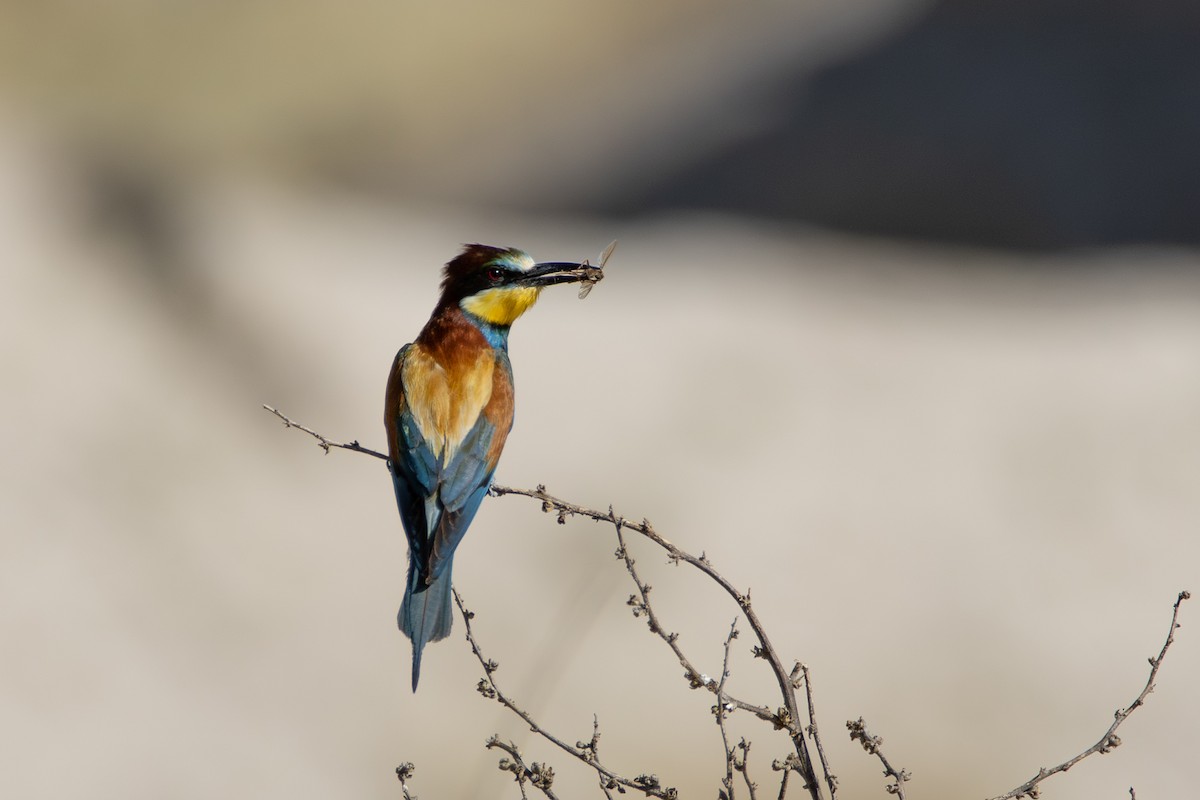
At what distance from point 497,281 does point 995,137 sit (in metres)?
6.32

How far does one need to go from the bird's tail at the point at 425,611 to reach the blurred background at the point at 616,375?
2.36 m

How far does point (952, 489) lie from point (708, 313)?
1.83 meters

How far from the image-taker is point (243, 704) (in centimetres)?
554

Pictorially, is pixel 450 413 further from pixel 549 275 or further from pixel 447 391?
pixel 549 275

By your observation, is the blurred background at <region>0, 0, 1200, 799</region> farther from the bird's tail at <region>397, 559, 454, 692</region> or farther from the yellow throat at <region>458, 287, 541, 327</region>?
the bird's tail at <region>397, 559, 454, 692</region>

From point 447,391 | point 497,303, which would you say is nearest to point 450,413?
point 447,391

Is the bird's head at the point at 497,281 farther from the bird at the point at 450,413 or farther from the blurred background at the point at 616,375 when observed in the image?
the blurred background at the point at 616,375

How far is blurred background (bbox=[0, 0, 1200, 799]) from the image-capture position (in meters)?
5.54

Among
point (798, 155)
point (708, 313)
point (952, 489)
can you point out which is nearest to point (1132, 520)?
point (952, 489)

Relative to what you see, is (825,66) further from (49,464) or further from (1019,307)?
(49,464)

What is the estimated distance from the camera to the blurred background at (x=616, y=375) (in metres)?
5.54

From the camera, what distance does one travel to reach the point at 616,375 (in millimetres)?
7594

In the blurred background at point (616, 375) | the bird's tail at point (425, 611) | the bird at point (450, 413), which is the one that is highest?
the blurred background at point (616, 375)

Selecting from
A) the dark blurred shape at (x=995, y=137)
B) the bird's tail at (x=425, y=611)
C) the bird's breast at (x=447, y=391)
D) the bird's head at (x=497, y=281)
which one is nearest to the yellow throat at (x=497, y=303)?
the bird's head at (x=497, y=281)
